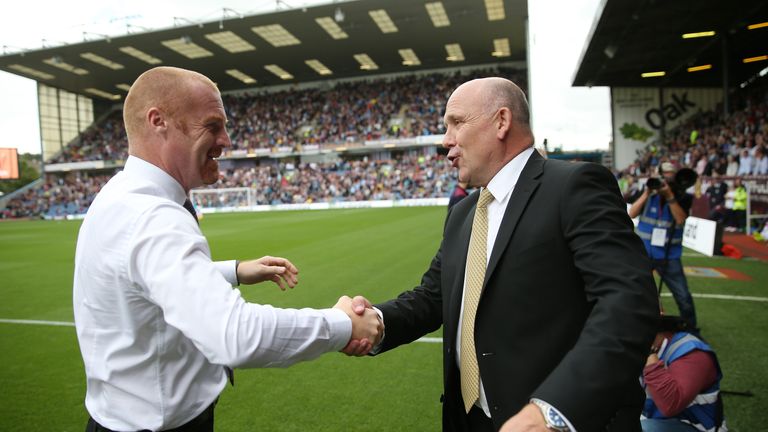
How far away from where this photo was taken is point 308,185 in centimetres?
4584

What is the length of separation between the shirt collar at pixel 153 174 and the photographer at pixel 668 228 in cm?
580

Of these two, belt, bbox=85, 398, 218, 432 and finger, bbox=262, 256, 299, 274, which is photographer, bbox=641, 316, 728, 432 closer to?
finger, bbox=262, 256, 299, 274

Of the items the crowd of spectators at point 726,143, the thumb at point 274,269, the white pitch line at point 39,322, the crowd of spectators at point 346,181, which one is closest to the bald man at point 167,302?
the thumb at point 274,269

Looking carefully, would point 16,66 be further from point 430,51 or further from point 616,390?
point 616,390

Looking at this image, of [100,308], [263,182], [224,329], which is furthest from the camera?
[263,182]

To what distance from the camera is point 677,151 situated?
99.7 feet

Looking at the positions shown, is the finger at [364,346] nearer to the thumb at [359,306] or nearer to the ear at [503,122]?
the thumb at [359,306]

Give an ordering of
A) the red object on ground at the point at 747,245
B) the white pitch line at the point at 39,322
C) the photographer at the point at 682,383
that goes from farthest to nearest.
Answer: the red object on ground at the point at 747,245 → the white pitch line at the point at 39,322 → the photographer at the point at 682,383

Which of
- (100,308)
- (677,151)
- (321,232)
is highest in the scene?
(677,151)

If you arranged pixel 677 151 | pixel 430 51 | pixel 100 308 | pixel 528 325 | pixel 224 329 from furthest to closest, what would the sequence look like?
pixel 430 51 < pixel 677 151 < pixel 528 325 < pixel 100 308 < pixel 224 329

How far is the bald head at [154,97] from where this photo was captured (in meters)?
1.86

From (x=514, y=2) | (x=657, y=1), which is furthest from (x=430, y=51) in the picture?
(x=657, y=1)

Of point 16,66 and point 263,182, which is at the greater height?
point 16,66

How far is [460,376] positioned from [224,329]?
4.16ft
